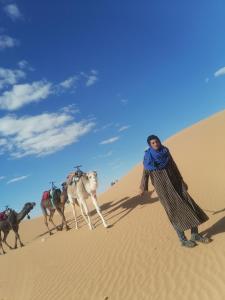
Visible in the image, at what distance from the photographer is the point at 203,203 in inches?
575

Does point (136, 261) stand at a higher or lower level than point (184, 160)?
lower

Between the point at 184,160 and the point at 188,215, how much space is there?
54.9ft

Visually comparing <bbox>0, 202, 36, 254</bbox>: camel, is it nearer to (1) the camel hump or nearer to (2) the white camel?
(1) the camel hump

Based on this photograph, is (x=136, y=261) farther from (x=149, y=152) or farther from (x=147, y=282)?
(x=149, y=152)

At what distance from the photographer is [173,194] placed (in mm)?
8672

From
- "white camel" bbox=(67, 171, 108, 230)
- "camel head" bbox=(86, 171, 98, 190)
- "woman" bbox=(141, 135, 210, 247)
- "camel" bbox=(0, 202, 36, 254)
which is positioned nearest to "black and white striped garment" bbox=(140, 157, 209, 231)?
"woman" bbox=(141, 135, 210, 247)

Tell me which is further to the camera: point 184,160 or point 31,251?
point 184,160

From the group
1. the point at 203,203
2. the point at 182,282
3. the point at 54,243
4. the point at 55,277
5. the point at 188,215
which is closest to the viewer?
the point at 182,282

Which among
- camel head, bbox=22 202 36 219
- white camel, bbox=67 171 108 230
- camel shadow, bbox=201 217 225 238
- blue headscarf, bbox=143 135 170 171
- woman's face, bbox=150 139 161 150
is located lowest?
camel shadow, bbox=201 217 225 238

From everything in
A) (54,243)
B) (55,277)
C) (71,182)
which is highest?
(71,182)

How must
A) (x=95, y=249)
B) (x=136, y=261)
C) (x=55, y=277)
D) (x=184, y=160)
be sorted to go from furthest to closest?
(x=184, y=160) → (x=95, y=249) → (x=55, y=277) → (x=136, y=261)

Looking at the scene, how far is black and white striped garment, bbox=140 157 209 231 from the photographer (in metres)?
8.52

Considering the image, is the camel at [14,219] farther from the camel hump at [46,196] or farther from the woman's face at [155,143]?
the woman's face at [155,143]

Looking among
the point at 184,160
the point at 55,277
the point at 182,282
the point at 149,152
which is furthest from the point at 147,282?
the point at 184,160
